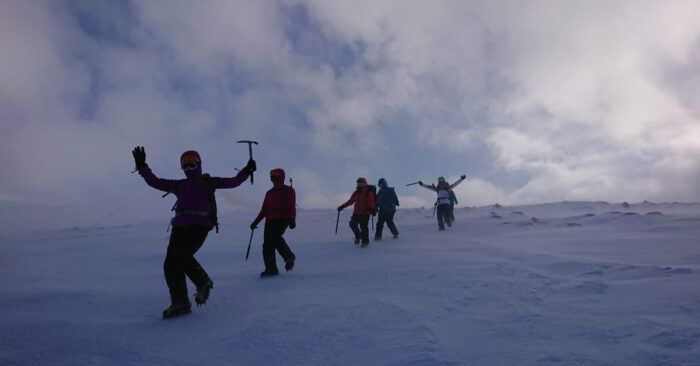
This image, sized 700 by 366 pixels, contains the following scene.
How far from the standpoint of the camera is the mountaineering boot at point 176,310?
177 inches

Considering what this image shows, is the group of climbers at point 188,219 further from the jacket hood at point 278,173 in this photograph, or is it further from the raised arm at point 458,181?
the raised arm at point 458,181

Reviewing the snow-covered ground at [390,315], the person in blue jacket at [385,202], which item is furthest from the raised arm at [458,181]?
the snow-covered ground at [390,315]

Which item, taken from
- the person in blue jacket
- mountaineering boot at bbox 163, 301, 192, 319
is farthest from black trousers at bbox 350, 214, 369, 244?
mountaineering boot at bbox 163, 301, 192, 319

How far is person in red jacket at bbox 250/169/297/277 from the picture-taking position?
7.08 meters

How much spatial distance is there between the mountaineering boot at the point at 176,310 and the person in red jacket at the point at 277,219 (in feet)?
7.76

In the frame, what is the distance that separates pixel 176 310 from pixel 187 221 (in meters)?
1.01

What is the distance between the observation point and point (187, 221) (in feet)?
15.9

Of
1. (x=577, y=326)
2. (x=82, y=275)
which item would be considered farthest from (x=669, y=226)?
(x=82, y=275)

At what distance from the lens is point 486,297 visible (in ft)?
15.1

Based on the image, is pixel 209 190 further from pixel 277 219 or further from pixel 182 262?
pixel 277 219

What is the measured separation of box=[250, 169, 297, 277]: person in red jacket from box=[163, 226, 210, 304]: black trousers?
222 cm

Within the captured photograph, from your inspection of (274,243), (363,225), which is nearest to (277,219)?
(274,243)

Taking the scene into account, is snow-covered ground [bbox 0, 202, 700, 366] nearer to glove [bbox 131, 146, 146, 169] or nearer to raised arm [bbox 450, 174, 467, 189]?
glove [bbox 131, 146, 146, 169]

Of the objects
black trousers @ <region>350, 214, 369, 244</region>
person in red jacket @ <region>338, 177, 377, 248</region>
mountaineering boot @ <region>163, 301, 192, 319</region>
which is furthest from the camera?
person in red jacket @ <region>338, 177, 377, 248</region>
